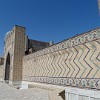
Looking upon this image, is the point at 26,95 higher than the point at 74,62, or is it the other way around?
the point at 74,62

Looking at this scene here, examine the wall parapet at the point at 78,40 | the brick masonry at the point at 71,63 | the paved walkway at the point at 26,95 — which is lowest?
the paved walkway at the point at 26,95

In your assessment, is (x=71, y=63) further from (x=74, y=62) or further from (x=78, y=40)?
(x=78, y=40)

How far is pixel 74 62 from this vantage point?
4266 millimetres

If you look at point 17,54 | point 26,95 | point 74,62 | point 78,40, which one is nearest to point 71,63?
point 74,62

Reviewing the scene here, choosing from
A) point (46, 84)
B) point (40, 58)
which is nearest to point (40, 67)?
point (40, 58)

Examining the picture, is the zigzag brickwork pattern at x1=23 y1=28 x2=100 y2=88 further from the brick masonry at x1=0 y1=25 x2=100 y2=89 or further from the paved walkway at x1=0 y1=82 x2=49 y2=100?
the paved walkway at x1=0 y1=82 x2=49 y2=100

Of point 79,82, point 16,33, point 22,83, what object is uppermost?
point 16,33

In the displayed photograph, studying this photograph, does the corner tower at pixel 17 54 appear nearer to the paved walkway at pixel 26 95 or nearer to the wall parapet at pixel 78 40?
the paved walkway at pixel 26 95

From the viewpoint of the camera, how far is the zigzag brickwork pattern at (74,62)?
11.4 ft

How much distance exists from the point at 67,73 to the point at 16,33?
6452 mm

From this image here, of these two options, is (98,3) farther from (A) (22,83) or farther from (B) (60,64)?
(A) (22,83)

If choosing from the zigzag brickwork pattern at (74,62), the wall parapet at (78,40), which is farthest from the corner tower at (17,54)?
the wall parapet at (78,40)

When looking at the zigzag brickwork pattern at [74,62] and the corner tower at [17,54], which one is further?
the corner tower at [17,54]

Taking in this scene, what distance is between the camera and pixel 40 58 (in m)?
6.76
